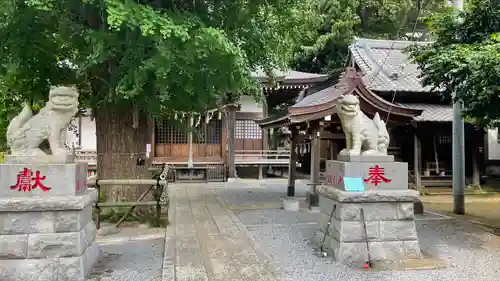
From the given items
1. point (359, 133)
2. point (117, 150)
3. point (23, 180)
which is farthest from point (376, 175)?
point (117, 150)

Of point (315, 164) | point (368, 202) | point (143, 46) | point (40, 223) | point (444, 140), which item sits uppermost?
point (143, 46)

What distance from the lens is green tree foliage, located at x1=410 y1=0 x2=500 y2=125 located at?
605 cm

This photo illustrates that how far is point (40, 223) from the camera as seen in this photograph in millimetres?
4570

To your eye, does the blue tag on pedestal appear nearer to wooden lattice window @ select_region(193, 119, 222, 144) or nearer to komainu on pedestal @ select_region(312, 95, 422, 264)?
komainu on pedestal @ select_region(312, 95, 422, 264)

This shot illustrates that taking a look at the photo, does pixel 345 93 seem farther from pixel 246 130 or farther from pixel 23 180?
pixel 246 130

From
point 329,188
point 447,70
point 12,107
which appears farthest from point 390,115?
point 12,107

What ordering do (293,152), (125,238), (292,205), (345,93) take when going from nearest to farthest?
(125,238) → (345,93) → (292,205) → (293,152)

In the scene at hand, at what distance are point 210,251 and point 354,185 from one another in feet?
7.74

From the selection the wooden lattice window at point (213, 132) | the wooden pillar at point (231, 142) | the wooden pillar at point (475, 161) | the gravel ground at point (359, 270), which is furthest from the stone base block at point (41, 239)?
the wooden pillar at point (475, 161)

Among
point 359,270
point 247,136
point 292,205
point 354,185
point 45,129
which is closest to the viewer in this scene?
A: point 45,129

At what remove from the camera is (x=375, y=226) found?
5.45 meters

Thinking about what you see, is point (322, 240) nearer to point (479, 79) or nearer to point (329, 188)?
point (329, 188)

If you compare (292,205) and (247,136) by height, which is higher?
(247,136)

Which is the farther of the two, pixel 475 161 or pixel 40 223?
pixel 475 161
